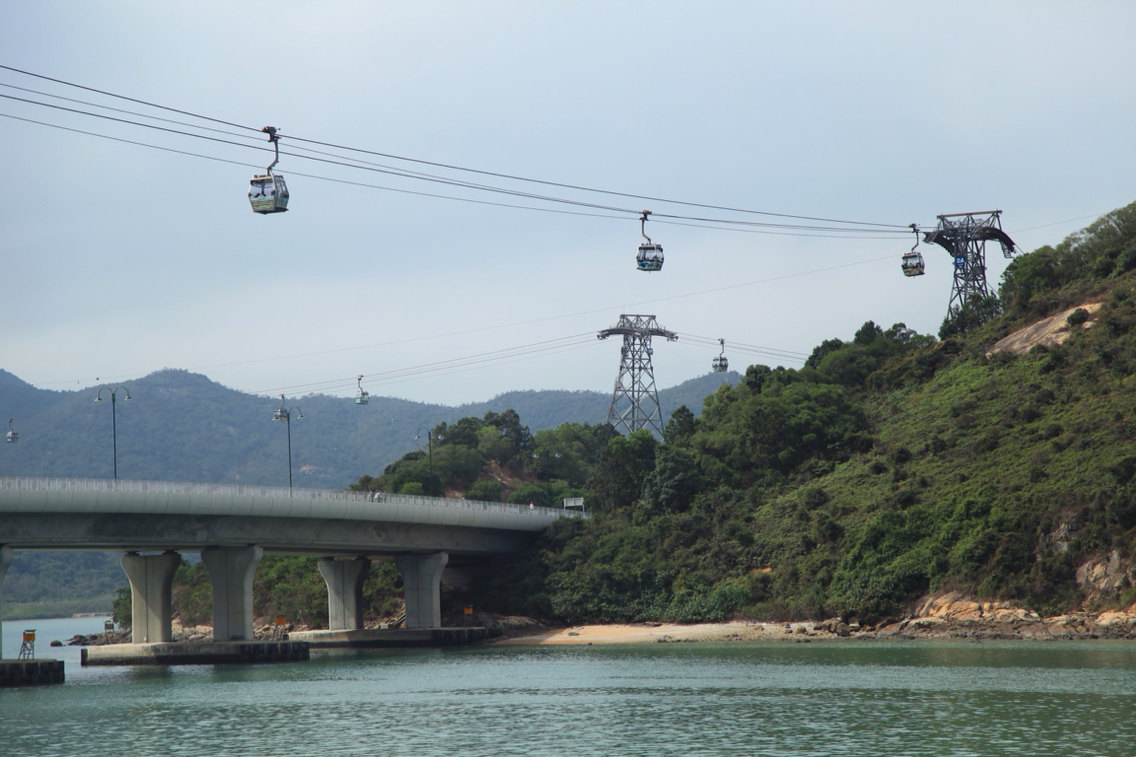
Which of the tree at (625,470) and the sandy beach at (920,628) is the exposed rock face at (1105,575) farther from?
the tree at (625,470)

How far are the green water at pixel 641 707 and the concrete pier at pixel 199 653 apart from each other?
21.2 ft

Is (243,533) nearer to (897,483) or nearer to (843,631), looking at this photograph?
(843,631)

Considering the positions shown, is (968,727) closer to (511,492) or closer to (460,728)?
(460,728)

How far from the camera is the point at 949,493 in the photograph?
76.1m

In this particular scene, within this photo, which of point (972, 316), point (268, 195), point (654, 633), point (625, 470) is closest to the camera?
point (268, 195)

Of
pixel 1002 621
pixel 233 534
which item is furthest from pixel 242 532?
pixel 1002 621

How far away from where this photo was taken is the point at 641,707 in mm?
43531

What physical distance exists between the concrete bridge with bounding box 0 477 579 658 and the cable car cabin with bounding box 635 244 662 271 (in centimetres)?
3320

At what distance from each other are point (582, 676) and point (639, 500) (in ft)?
151

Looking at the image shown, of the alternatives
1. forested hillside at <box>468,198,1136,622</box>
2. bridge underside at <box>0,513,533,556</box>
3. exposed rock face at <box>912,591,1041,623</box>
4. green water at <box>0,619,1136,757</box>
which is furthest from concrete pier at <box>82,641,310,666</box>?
exposed rock face at <box>912,591,1041,623</box>

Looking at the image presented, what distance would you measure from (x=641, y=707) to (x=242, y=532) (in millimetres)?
39032

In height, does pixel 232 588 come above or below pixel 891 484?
below

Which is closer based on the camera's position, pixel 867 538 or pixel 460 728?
pixel 460 728

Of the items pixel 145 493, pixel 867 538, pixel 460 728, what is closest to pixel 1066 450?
pixel 867 538
